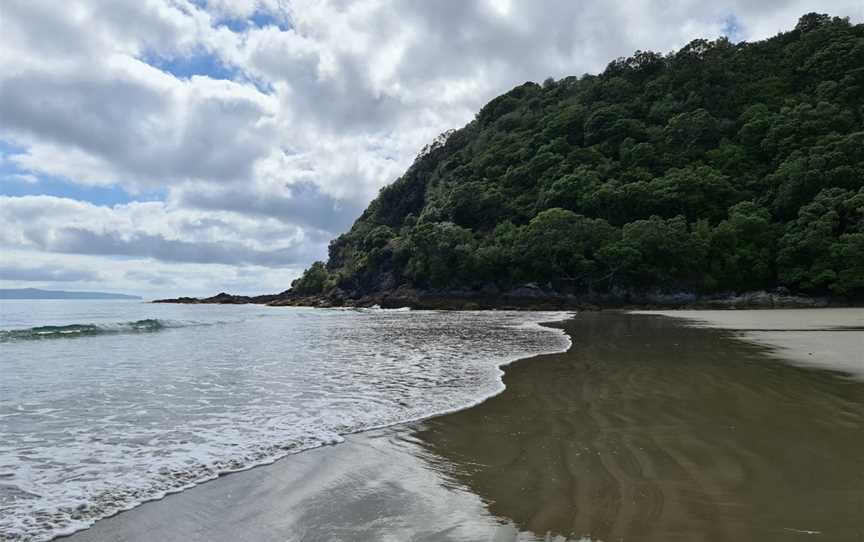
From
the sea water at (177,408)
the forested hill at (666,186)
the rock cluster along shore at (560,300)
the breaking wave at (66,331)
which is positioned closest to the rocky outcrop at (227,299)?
the forested hill at (666,186)

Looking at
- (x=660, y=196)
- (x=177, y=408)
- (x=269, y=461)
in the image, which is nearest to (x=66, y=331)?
(x=177, y=408)

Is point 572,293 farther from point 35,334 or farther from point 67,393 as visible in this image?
point 67,393

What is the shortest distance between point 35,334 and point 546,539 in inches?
1092

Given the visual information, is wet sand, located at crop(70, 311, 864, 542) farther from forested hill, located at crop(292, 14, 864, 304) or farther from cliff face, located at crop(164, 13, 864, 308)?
forested hill, located at crop(292, 14, 864, 304)

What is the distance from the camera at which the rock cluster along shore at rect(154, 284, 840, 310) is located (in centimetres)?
5325

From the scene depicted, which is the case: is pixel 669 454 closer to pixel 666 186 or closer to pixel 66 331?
pixel 66 331

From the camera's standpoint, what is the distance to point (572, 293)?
67.6 meters

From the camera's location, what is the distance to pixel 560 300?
213 feet

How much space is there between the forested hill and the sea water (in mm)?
53092

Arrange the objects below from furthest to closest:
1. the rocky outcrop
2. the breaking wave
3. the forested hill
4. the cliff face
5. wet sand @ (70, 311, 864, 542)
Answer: the rocky outcrop → the forested hill → the cliff face → the breaking wave → wet sand @ (70, 311, 864, 542)

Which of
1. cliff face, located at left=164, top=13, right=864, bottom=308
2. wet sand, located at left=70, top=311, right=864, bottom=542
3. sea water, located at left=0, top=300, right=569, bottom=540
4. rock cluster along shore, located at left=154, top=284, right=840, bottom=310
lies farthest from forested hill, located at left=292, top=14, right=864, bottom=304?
wet sand, located at left=70, top=311, right=864, bottom=542

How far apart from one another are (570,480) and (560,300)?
62.3 m

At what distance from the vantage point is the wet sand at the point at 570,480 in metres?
3.60

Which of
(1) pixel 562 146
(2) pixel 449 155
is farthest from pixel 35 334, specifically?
(2) pixel 449 155
